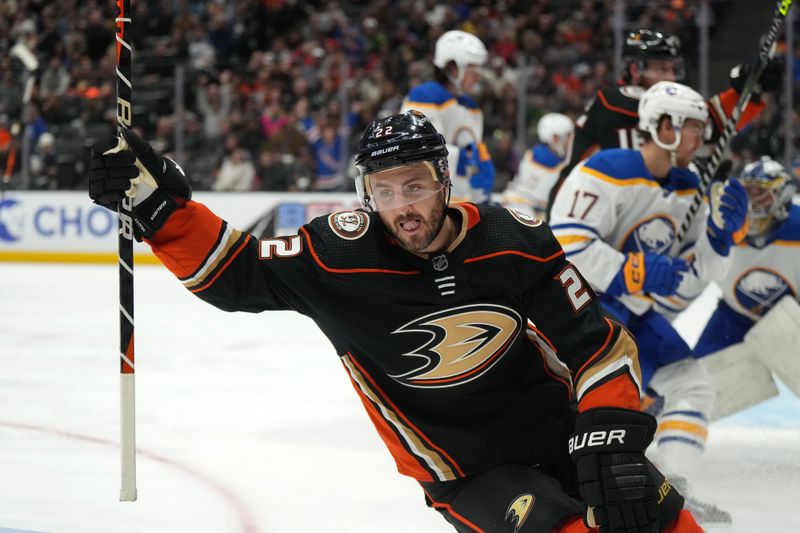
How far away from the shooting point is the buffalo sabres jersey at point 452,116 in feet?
17.5

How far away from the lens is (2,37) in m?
13.0

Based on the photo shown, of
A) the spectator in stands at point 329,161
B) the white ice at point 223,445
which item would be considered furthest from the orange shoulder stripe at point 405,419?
the spectator in stands at point 329,161

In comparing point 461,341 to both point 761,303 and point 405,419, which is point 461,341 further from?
point 761,303

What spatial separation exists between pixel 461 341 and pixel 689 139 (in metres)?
1.44

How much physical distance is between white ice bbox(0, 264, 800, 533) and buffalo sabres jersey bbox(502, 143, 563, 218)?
2.20 m

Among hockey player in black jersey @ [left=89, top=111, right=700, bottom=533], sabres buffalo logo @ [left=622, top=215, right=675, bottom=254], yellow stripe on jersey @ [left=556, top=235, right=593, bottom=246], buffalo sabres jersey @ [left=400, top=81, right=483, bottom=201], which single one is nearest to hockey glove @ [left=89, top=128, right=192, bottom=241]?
hockey player in black jersey @ [left=89, top=111, right=700, bottom=533]

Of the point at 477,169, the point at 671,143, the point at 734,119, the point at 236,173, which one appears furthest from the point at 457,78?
the point at 236,173

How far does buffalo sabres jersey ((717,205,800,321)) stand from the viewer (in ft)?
11.6

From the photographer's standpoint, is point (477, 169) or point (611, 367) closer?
point (611, 367)

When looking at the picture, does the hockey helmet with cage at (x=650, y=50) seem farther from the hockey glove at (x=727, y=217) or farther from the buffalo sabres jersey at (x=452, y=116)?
the buffalo sabres jersey at (x=452, y=116)

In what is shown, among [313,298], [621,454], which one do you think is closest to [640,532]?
[621,454]

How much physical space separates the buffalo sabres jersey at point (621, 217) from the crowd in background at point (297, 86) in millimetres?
5213

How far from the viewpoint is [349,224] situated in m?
2.02

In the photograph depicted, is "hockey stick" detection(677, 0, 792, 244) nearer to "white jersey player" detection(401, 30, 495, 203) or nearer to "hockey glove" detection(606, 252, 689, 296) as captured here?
"hockey glove" detection(606, 252, 689, 296)
